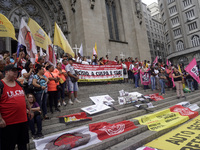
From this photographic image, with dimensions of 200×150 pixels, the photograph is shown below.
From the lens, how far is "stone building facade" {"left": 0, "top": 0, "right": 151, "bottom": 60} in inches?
540

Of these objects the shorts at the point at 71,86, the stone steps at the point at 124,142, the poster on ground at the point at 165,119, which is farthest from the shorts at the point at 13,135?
the poster on ground at the point at 165,119

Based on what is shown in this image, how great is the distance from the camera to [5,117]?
2396 millimetres

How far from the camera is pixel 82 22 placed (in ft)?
46.9

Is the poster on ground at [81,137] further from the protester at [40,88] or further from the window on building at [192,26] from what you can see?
the window on building at [192,26]

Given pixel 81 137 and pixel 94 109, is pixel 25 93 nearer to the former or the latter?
pixel 81 137

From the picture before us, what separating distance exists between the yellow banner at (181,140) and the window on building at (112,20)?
1546 centimetres

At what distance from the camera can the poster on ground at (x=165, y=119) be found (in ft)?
15.9

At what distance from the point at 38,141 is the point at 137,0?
21.9 m

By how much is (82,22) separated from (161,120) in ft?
39.6

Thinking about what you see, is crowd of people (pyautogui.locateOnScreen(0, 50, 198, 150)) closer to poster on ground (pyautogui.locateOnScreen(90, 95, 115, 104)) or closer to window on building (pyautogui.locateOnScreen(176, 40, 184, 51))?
poster on ground (pyautogui.locateOnScreen(90, 95, 115, 104))

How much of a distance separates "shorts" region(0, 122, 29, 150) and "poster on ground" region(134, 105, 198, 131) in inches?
147

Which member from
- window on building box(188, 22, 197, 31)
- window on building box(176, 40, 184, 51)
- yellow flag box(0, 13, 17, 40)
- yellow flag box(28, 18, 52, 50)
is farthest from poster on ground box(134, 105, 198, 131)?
window on building box(188, 22, 197, 31)

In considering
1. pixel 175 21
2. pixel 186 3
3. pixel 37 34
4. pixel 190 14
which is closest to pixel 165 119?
pixel 37 34

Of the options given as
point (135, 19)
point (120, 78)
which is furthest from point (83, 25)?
point (135, 19)
